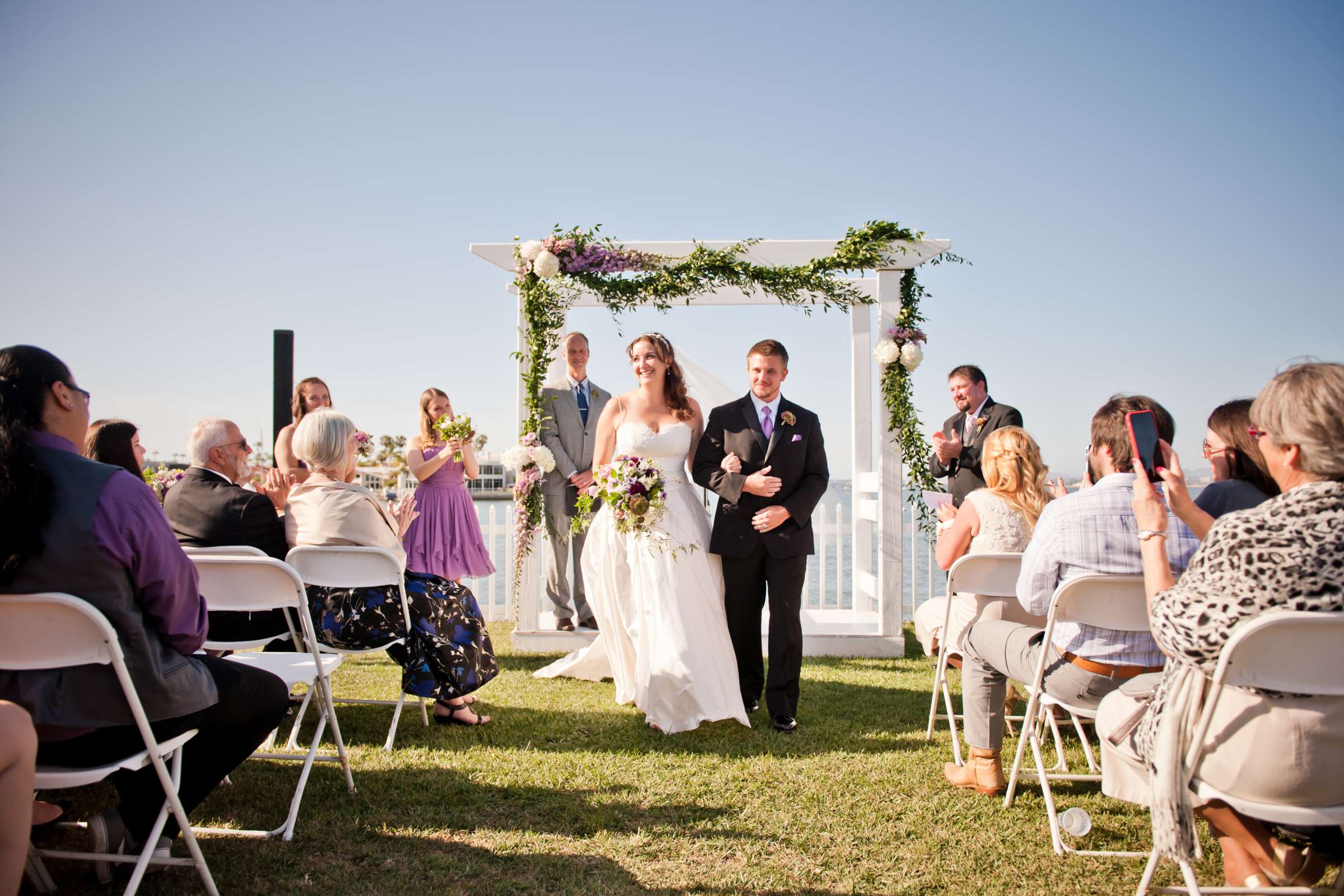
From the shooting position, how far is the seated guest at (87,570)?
221 centimetres

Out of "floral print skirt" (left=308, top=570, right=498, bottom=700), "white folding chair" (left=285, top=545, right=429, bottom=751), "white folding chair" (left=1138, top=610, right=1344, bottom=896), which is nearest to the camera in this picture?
"white folding chair" (left=1138, top=610, right=1344, bottom=896)

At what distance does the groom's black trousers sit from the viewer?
462 centimetres

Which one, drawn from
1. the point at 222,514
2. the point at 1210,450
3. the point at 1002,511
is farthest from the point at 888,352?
the point at 222,514

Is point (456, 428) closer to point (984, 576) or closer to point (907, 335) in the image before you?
point (907, 335)

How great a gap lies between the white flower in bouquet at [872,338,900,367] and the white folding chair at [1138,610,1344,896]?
464 centimetres

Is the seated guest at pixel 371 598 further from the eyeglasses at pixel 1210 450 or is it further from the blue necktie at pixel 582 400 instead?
the eyeglasses at pixel 1210 450

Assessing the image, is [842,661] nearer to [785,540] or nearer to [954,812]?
[785,540]

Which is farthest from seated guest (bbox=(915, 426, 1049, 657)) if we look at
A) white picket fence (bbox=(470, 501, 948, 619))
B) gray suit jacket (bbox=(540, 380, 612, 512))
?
gray suit jacket (bbox=(540, 380, 612, 512))

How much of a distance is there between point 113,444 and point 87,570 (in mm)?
1934

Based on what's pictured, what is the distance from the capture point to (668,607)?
453cm

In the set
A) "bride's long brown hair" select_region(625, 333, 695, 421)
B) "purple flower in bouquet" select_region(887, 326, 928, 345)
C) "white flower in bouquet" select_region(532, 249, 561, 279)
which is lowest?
"bride's long brown hair" select_region(625, 333, 695, 421)

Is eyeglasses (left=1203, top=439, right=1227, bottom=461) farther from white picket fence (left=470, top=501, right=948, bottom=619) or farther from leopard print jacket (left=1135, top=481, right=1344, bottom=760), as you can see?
white picket fence (left=470, top=501, right=948, bottom=619)

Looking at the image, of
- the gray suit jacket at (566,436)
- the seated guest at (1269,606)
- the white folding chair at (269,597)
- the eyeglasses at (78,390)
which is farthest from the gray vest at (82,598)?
the gray suit jacket at (566,436)

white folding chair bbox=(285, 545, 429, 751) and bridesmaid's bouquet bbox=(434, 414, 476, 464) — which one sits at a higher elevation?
bridesmaid's bouquet bbox=(434, 414, 476, 464)
